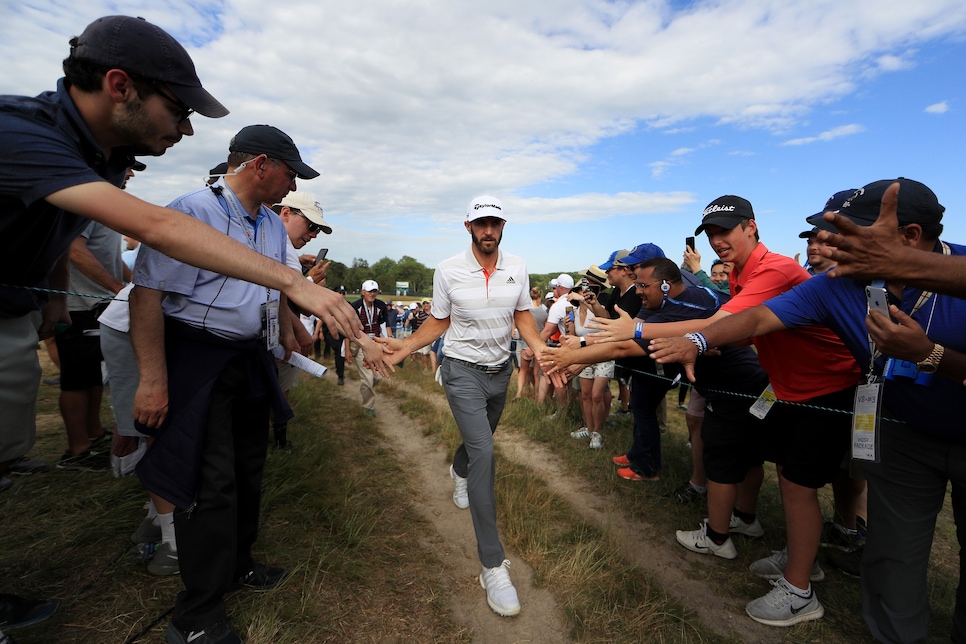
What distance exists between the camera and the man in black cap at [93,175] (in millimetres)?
1490

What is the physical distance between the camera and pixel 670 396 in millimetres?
11227

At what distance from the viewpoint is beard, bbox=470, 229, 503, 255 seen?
137 inches

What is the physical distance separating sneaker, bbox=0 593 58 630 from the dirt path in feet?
6.86

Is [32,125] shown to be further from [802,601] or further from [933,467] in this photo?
[802,601]

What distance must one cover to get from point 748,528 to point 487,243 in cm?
321

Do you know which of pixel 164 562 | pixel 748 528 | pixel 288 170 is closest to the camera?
pixel 288 170

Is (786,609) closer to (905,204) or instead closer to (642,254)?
(905,204)

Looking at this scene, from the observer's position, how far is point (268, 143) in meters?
2.48

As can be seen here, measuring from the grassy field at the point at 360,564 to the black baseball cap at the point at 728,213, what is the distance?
8.27 feet

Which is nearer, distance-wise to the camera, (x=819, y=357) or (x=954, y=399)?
(x=954, y=399)

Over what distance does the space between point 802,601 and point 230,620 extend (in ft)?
10.9

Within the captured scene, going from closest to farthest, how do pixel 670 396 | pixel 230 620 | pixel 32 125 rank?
pixel 32 125
pixel 230 620
pixel 670 396

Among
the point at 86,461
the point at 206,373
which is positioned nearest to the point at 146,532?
the point at 206,373

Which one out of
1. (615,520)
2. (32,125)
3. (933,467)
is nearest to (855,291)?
(933,467)
